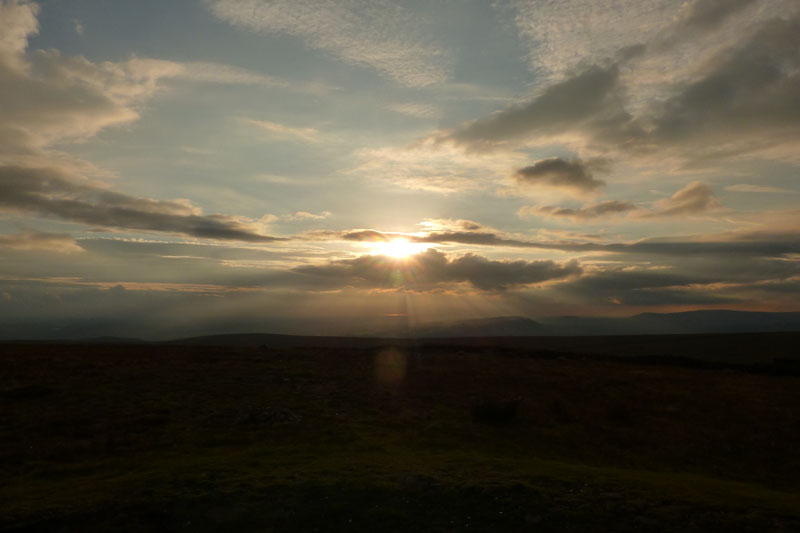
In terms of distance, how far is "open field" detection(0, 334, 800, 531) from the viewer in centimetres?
1327

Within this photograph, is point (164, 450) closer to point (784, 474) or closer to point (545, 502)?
point (545, 502)

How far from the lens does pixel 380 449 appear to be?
70.5 ft

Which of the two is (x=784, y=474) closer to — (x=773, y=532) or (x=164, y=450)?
(x=773, y=532)

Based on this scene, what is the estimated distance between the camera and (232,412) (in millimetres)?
27422

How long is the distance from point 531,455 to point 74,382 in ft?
100

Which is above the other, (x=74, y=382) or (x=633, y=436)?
(x=74, y=382)

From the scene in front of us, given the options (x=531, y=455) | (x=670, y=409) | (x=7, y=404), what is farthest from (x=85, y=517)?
(x=670, y=409)

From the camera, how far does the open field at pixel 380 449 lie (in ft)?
43.5

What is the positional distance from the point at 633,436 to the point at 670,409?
7.58 m

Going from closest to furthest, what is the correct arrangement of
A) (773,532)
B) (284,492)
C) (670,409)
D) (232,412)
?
1. (773,532)
2. (284,492)
3. (232,412)
4. (670,409)

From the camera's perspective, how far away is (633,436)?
82.5 feet

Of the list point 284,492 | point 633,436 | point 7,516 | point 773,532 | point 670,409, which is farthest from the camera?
point 670,409

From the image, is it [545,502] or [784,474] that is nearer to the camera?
[545,502]

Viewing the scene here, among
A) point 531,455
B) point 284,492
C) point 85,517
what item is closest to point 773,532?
point 531,455
